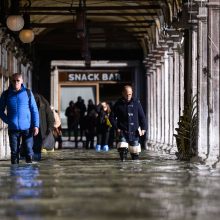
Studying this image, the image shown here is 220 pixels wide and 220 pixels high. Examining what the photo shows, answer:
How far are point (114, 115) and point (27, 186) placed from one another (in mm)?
7520

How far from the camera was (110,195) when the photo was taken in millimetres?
9062

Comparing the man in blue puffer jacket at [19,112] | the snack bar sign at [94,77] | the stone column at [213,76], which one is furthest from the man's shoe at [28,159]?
the snack bar sign at [94,77]

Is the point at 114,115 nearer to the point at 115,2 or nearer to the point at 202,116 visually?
the point at 202,116

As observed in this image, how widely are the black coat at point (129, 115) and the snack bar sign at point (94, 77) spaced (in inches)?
964

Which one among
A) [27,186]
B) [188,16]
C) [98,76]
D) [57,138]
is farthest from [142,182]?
[98,76]

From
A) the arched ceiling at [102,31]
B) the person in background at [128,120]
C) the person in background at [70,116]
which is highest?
the arched ceiling at [102,31]

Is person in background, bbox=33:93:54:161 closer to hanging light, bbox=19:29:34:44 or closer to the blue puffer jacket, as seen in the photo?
the blue puffer jacket

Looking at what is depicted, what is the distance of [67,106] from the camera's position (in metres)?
42.8

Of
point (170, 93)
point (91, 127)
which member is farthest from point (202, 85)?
point (91, 127)

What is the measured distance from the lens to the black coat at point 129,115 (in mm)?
17641

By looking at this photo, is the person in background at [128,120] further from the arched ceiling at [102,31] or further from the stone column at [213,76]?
the arched ceiling at [102,31]

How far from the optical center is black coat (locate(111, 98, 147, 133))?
1764cm

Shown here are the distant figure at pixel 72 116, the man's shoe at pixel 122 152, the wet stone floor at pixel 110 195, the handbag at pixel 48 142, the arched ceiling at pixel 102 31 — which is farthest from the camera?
the distant figure at pixel 72 116

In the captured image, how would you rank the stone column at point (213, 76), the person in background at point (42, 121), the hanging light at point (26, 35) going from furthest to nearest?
the hanging light at point (26, 35) < the person in background at point (42, 121) < the stone column at point (213, 76)
